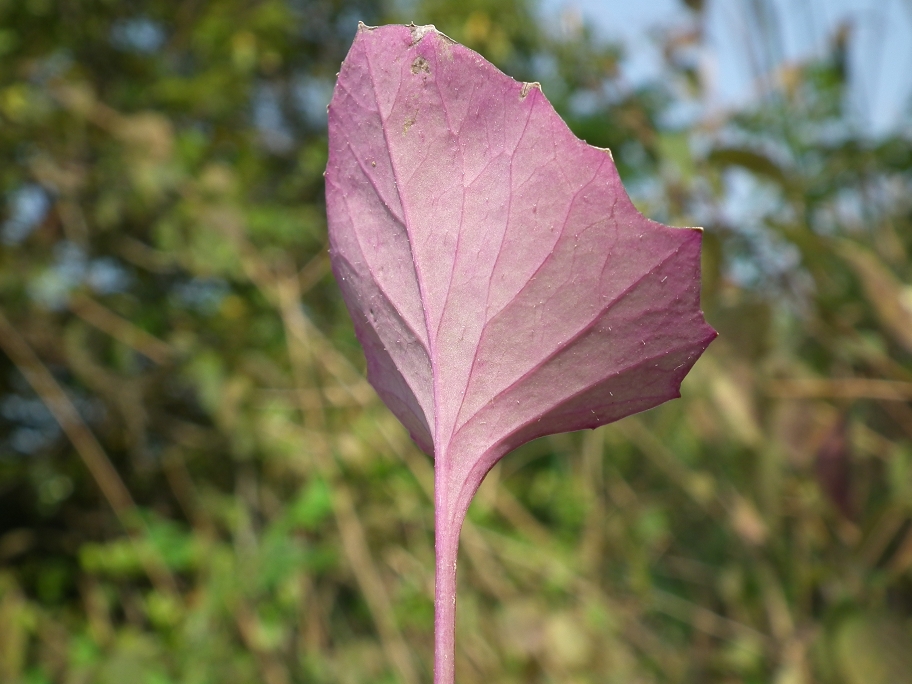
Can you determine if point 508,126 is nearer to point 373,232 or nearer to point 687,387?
point 373,232

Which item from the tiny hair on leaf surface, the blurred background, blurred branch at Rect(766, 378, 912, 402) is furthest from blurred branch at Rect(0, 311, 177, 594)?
the tiny hair on leaf surface

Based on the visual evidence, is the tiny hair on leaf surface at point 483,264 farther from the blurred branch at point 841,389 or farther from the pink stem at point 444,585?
the blurred branch at point 841,389

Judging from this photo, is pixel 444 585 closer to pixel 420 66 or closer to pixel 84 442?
pixel 420 66

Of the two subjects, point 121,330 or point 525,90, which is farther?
point 121,330

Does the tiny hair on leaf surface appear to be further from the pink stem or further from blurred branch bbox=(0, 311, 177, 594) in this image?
blurred branch bbox=(0, 311, 177, 594)

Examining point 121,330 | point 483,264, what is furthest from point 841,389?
point 121,330

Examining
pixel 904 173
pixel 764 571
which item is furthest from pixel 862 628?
pixel 904 173

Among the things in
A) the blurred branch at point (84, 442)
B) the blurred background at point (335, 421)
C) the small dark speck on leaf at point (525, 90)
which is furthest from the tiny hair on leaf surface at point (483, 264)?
the blurred branch at point (84, 442)
